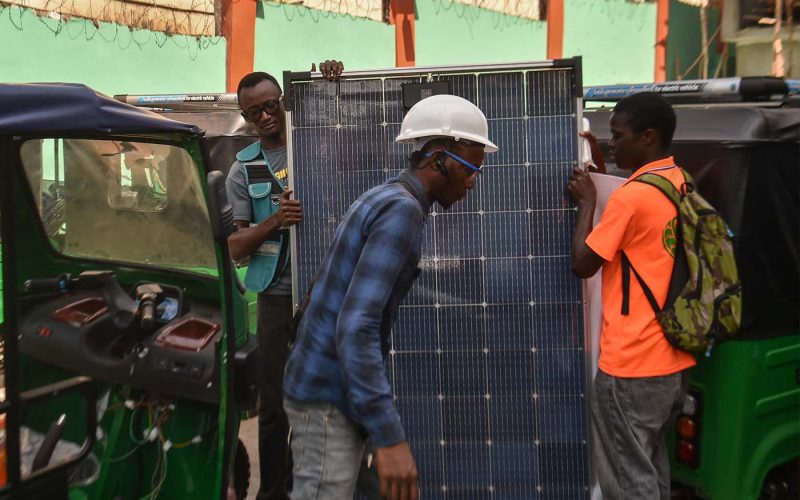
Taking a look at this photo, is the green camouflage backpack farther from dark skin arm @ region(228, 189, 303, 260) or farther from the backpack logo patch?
dark skin arm @ region(228, 189, 303, 260)

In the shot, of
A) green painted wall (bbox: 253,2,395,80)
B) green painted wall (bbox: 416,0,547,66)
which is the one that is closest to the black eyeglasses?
green painted wall (bbox: 253,2,395,80)

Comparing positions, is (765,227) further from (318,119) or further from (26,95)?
(26,95)

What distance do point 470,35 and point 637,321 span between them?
8.79 m

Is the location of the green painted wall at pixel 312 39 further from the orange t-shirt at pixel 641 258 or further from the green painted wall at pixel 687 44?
the orange t-shirt at pixel 641 258

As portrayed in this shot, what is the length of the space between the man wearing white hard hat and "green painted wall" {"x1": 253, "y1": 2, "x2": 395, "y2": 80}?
25.1ft

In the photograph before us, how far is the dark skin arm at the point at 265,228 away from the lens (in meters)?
4.03

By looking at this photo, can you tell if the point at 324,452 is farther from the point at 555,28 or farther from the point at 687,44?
the point at 687,44

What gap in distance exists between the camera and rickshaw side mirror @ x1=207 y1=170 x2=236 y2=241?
3318 millimetres

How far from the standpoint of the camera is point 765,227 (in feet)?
12.9

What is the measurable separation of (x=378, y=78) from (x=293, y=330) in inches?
61.6

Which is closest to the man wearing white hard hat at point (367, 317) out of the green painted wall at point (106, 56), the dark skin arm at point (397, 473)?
the dark skin arm at point (397, 473)

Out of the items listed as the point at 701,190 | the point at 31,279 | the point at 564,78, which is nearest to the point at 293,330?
the point at 31,279

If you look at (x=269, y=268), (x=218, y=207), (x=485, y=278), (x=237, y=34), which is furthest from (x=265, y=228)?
(x=237, y=34)

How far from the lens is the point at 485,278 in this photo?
405 cm
